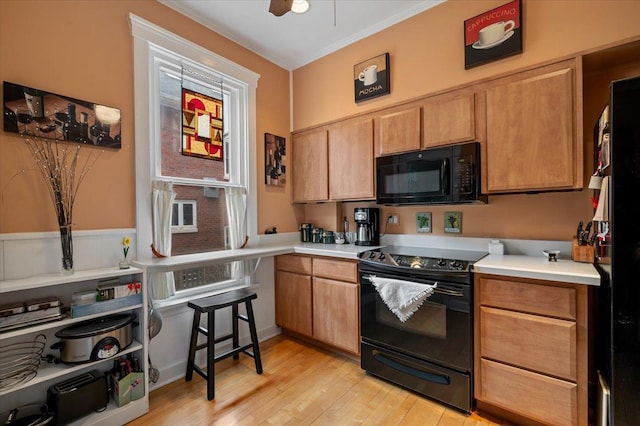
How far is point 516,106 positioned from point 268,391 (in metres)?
2.59

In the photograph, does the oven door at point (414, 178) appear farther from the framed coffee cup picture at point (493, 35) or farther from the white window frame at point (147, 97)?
the white window frame at point (147, 97)

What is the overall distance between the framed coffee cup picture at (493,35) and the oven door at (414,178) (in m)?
0.73

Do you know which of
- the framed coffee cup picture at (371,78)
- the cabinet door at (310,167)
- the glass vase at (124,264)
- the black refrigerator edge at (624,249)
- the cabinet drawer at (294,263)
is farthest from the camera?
the cabinet door at (310,167)

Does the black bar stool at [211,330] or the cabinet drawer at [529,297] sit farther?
the black bar stool at [211,330]

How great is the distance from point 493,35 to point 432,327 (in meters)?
2.07

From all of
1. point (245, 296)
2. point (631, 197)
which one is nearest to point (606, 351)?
point (631, 197)

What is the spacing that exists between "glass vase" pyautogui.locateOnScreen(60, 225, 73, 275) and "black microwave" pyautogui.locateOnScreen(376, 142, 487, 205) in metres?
2.15

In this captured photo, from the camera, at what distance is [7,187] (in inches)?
62.0

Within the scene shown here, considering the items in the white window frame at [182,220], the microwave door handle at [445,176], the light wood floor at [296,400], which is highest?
the microwave door handle at [445,176]

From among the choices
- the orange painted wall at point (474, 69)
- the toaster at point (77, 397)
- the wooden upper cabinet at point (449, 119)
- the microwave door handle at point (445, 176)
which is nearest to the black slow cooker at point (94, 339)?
the toaster at point (77, 397)

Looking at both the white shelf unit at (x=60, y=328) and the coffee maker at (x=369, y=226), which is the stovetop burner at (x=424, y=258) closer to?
the coffee maker at (x=369, y=226)

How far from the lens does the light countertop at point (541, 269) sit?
1455mm

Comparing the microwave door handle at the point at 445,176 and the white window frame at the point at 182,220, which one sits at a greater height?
the microwave door handle at the point at 445,176

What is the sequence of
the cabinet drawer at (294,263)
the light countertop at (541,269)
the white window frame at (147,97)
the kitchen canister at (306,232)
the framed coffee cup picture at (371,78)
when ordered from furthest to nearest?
1. the kitchen canister at (306,232)
2. the cabinet drawer at (294,263)
3. the framed coffee cup picture at (371,78)
4. the white window frame at (147,97)
5. the light countertop at (541,269)
